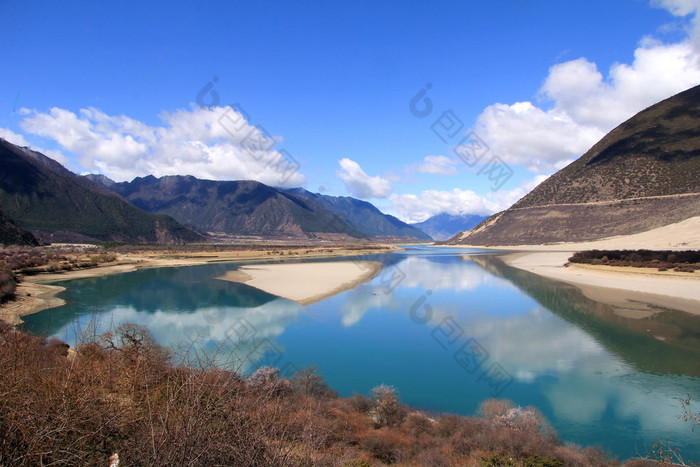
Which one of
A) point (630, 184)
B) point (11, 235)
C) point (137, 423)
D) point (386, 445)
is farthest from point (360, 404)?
point (630, 184)

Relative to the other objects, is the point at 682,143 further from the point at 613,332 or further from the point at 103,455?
the point at 103,455

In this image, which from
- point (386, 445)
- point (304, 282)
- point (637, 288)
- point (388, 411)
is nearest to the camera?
point (386, 445)

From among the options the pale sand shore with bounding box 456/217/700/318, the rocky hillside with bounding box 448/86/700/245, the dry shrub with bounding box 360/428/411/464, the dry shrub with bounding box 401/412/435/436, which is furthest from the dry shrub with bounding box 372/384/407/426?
the rocky hillside with bounding box 448/86/700/245

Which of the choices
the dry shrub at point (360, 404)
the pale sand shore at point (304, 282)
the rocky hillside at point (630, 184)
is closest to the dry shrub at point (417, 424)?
the dry shrub at point (360, 404)

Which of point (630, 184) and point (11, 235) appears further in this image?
point (630, 184)

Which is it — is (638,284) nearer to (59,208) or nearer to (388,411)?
(388,411)

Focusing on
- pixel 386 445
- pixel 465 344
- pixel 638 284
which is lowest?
pixel 465 344
